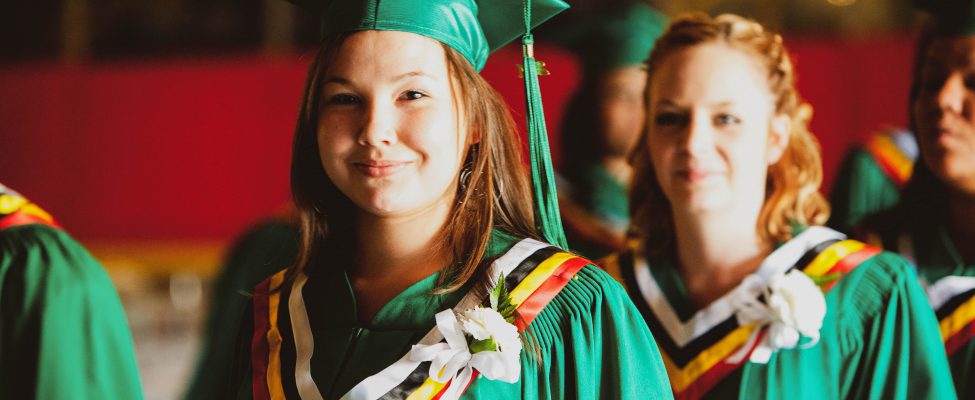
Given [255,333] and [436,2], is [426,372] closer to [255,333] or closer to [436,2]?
[255,333]

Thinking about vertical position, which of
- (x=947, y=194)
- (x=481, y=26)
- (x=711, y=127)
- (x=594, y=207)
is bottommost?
(x=594, y=207)

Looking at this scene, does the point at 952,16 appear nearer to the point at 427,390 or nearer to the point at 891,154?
the point at 427,390

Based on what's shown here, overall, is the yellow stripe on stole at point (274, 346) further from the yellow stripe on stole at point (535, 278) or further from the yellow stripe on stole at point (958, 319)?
the yellow stripe on stole at point (958, 319)

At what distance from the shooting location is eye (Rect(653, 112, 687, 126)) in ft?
5.05

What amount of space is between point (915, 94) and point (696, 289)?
1.81 feet

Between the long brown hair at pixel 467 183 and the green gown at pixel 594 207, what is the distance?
140 cm

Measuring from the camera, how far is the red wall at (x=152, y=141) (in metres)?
5.68

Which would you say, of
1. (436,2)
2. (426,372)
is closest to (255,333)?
(426,372)

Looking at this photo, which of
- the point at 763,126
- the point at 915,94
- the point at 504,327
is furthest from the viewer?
the point at 915,94

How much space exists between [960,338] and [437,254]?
90 cm

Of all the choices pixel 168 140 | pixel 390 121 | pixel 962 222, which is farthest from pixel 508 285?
pixel 168 140

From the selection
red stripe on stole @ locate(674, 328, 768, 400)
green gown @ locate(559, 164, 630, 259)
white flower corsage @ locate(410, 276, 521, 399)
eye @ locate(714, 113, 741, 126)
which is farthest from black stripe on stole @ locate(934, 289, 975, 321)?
green gown @ locate(559, 164, 630, 259)

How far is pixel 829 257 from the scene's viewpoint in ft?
5.12

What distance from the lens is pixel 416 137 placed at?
123 centimetres
